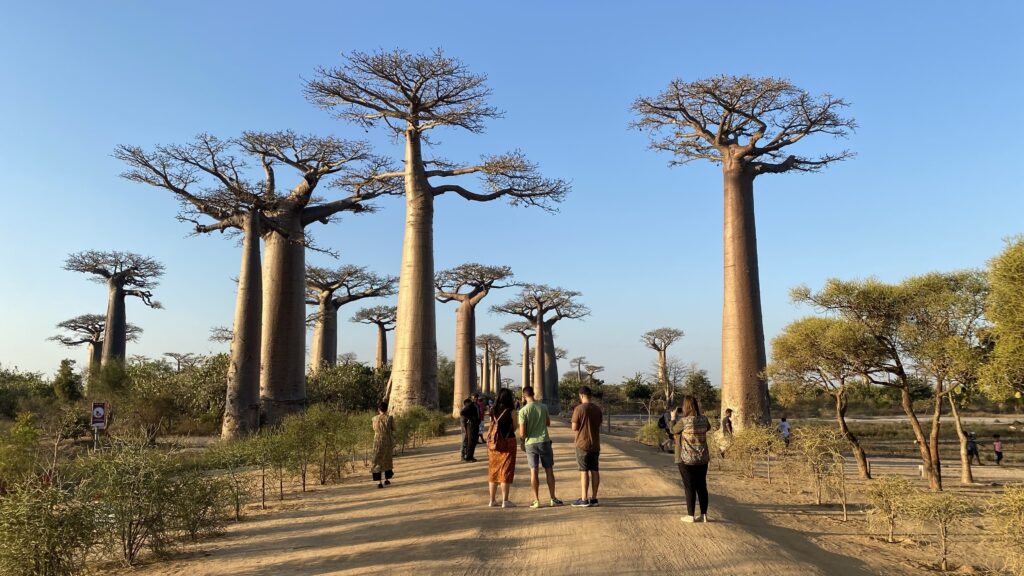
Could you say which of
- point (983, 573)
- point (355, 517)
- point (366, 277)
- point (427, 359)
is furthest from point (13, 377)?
point (983, 573)

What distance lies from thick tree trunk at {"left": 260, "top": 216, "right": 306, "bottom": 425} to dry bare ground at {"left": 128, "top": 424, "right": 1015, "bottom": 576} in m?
7.73

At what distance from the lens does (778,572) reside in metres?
3.97

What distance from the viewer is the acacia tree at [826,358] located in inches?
410

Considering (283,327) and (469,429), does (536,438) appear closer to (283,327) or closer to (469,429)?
(469,429)

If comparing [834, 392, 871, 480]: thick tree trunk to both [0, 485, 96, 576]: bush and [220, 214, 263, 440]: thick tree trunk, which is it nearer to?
[0, 485, 96, 576]: bush

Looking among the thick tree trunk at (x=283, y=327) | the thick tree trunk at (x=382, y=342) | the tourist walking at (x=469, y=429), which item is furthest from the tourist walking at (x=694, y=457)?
the thick tree trunk at (x=382, y=342)

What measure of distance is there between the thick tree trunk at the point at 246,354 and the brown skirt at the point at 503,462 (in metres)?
8.65

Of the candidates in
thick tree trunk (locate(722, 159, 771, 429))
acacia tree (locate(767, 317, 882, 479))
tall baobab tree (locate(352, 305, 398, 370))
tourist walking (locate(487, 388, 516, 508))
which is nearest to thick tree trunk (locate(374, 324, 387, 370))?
tall baobab tree (locate(352, 305, 398, 370))

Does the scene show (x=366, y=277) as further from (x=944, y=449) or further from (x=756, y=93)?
(x=944, y=449)

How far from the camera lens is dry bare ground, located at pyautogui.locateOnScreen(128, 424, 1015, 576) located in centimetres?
404

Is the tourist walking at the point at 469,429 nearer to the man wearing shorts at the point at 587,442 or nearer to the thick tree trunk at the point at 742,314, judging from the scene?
the man wearing shorts at the point at 587,442

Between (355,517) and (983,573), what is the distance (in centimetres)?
513

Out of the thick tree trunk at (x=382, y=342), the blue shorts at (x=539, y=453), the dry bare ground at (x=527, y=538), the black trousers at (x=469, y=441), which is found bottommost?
the dry bare ground at (x=527, y=538)

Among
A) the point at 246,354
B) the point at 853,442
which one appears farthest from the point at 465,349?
the point at 853,442
